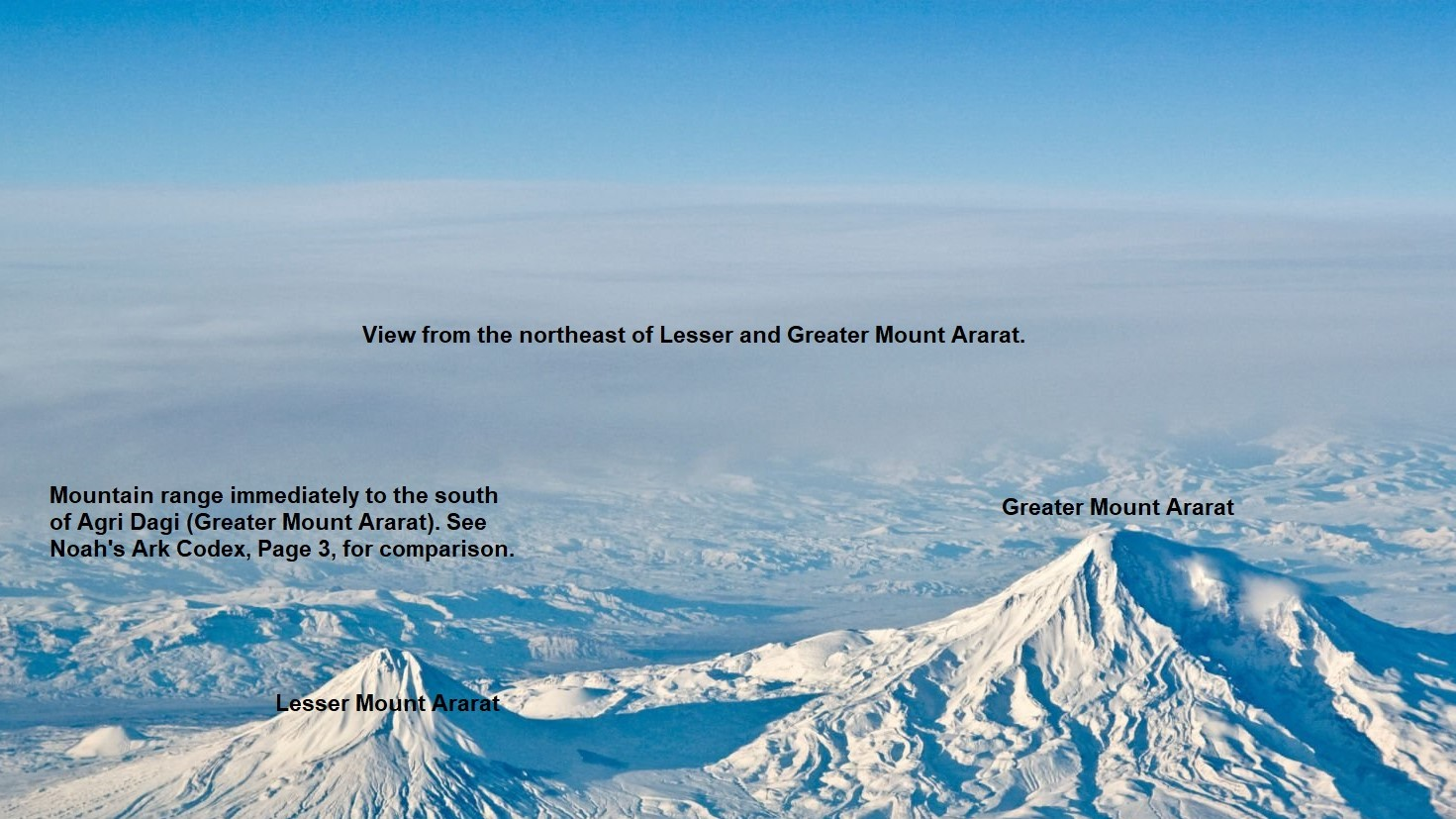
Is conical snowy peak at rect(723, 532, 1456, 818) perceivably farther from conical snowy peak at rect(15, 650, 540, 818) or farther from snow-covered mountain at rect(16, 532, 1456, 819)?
conical snowy peak at rect(15, 650, 540, 818)

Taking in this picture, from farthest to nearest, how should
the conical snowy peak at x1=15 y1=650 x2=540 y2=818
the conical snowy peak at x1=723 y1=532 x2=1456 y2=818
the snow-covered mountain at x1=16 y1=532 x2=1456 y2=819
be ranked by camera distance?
the conical snowy peak at x1=723 y1=532 x2=1456 y2=818 → the snow-covered mountain at x1=16 y1=532 x2=1456 y2=819 → the conical snowy peak at x1=15 y1=650 x2=540 y2=818

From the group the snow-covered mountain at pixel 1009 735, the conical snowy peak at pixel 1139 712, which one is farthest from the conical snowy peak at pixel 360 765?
the conical snowy peak at pixel 1139 712

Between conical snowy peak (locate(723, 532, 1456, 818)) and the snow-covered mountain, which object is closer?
the snow-covered mountain

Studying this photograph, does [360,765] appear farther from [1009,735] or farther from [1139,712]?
[1139,712]

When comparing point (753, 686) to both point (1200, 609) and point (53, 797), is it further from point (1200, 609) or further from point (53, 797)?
point (53, 797)

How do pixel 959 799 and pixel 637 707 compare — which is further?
pixel 637 707

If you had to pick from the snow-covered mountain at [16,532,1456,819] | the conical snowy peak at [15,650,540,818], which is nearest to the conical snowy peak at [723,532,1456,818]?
the snow-covered mountain at [16,532,1456,819]

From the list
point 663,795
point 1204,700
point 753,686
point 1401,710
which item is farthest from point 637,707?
point 1401,710

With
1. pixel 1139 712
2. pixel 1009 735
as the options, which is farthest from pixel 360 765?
pixel 1139 712
